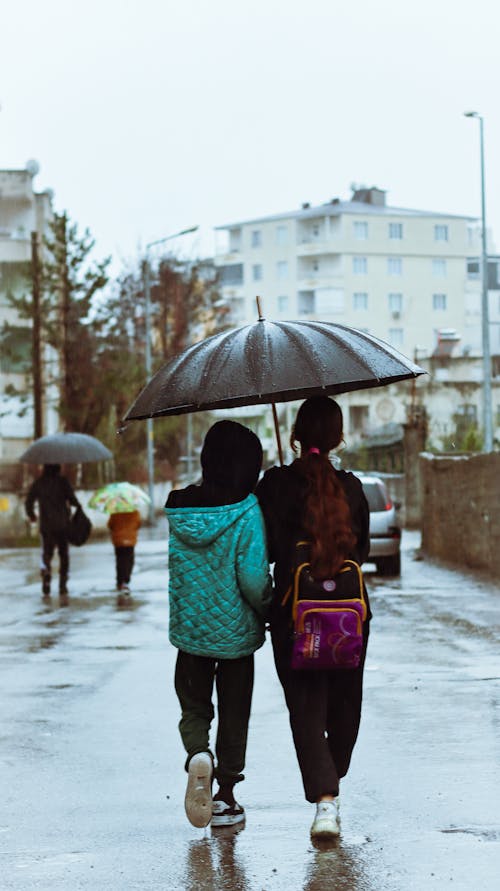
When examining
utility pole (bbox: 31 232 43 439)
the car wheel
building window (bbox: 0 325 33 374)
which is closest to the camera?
the car wheel

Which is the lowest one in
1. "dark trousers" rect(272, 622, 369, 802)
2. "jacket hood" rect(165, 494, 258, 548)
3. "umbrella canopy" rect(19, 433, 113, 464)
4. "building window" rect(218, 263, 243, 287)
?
"dark trousers" rect(272, 622, 369, 802)

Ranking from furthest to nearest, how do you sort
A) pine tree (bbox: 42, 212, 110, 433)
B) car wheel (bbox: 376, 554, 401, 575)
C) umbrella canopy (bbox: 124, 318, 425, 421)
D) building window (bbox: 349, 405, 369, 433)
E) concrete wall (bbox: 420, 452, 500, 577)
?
building window (bbox: 349, 405, 369, 433)
pine tree (bbox: 42, 212, 110, 433)
car wheel (bbox: 376, 554, 401, 575)
concrete wall (bbox: 420, 452, 500, 577)
umbrella canopy (bbox: 124, 318, 425, 421)

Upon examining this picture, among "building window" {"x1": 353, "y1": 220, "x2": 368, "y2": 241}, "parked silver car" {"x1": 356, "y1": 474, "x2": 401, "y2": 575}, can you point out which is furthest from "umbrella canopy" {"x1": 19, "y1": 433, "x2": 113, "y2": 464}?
"building window" {"x1": 353, "y1": 220, "x2": 368, "y2": 241}

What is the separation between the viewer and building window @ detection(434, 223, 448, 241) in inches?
4638

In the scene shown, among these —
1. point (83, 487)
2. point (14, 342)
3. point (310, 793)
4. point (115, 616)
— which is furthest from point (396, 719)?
point (14, 342)

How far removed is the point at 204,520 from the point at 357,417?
9830 centimetres

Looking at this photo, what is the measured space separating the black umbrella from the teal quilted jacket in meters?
0.45

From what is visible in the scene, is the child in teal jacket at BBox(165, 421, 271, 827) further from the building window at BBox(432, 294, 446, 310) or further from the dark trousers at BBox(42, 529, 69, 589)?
the building window at BBox(432, 294, 446, 310)

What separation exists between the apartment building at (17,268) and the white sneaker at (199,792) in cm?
5106

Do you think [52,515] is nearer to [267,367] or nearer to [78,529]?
[78,529]

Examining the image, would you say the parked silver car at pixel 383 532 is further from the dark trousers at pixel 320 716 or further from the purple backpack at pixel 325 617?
the purple backpack at pixel 325 617

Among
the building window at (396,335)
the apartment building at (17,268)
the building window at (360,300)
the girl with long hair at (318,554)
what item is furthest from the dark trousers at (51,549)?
the building window at (396,335)

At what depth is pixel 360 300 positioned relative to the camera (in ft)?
379

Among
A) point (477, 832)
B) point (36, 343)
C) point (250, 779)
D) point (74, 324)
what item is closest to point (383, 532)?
point (250, 779)
